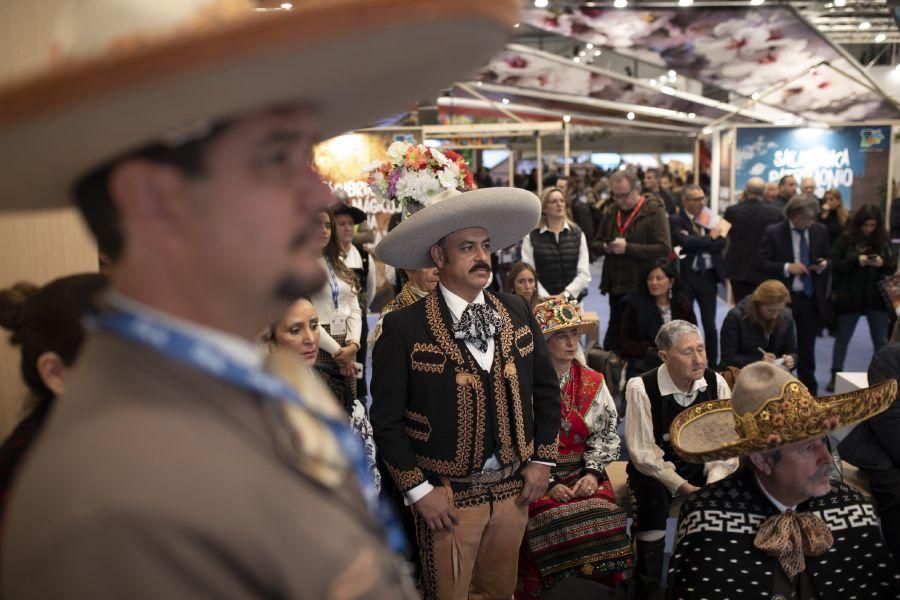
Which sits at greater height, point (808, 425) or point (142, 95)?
point (142, 95)

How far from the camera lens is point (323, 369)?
12.7 feet

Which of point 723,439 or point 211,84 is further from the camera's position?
point 723,439

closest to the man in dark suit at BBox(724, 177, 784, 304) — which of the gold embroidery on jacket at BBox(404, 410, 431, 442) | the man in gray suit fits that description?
the gold embroidery on jacket at BBox(404, 410, 431, 442)

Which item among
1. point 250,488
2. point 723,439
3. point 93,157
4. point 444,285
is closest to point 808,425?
point 723,439

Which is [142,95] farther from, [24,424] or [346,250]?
[346,250]

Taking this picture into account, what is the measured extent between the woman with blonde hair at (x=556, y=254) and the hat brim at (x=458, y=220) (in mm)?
3282

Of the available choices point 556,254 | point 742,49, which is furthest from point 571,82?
point 556,254

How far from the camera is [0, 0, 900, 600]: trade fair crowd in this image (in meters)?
0.73

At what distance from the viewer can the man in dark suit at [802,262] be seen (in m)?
6.56

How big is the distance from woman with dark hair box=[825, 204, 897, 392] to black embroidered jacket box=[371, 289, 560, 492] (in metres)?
4.84

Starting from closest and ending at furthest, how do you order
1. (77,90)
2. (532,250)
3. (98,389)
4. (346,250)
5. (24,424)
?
(77,90)
(98,389)
(24,424)
(346,250)
(532,250)

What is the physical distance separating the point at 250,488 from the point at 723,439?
2.24 metres

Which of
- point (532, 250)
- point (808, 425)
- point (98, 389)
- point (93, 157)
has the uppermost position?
Answer: point (93, 157)

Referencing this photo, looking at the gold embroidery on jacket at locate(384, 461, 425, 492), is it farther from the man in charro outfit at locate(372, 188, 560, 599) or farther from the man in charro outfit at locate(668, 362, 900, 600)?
the man in charro outfit at locate(668, 362, 900, 600)
